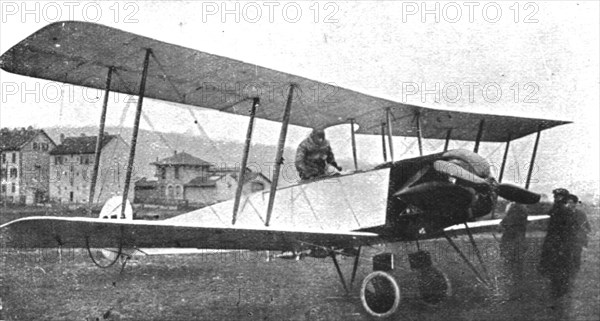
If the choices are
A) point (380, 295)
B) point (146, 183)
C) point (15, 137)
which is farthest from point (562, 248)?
point (146, 183)

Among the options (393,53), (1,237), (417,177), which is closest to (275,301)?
(417,177)

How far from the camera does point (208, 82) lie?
18.6 feet

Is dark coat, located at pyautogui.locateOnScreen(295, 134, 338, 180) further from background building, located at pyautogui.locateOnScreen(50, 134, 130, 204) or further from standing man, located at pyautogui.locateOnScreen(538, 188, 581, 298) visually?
background building, located at pyautogui.locateOnScreen(50, 134, 130, 204)

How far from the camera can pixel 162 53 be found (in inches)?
189

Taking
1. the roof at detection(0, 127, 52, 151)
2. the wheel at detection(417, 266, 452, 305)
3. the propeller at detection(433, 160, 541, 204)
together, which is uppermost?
the roof at detection(0, 127, 52, 151)

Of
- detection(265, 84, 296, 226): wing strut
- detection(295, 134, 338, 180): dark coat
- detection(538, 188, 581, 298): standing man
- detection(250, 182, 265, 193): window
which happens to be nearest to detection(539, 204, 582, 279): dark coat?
detection(538, 188, 581, 298): standing man

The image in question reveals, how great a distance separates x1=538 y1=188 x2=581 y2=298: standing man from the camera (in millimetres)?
5605

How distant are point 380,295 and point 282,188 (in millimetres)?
1882

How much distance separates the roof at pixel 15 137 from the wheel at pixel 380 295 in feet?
36.9

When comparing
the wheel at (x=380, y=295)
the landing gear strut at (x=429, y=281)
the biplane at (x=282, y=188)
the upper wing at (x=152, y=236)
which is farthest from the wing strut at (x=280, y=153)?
the landing gear strut at (x=429, y=281)

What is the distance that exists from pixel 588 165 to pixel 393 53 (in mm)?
3972

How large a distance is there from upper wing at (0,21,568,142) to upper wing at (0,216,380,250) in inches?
61.7

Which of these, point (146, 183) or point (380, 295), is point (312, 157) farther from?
point (146, 183)

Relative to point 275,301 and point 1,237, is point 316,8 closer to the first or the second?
point 275,301
